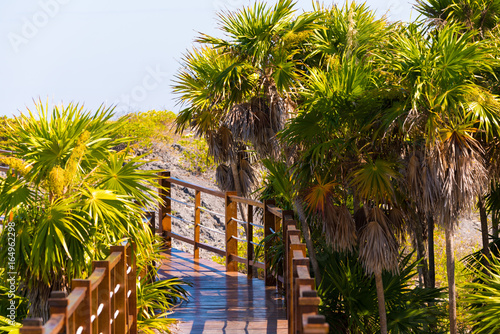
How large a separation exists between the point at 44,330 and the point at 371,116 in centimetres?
407

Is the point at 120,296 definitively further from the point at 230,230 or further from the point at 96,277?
the point at 230,230

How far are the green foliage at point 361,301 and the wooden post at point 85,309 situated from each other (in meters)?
3.14

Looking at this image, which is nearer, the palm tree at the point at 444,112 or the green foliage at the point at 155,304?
the green foliage at the point at 155,304

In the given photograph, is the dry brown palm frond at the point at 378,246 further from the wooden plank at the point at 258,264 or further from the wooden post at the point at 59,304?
the wooden post at the point at 59,304

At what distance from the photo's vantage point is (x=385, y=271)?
243 inches

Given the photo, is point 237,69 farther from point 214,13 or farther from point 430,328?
point 430,328

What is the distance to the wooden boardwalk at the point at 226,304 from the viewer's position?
5.06 m

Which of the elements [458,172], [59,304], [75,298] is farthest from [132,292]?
[458,172]

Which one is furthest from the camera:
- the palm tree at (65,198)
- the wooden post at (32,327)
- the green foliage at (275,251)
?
the green foliage at (275,251)

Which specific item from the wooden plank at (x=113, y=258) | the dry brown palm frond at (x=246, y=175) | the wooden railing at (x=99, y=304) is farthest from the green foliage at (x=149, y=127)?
the wooden plank at (x=113, y=258)

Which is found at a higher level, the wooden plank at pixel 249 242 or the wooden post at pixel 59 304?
the wooden plank at pixel 249 242

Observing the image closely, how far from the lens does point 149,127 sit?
21.3 metres

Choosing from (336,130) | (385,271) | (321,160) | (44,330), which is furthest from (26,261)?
(385,271)

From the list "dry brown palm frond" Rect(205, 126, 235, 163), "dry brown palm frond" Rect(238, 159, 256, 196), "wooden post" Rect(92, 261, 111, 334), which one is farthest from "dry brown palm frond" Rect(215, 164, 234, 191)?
"wooden post" Rect(92, 261, 111, 334)
